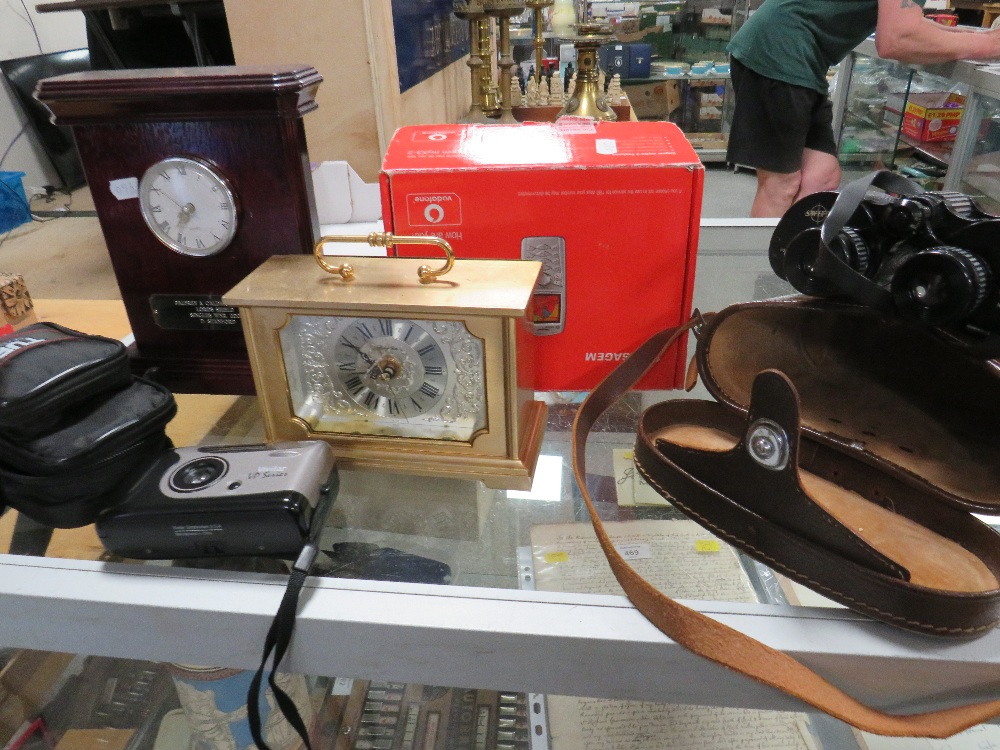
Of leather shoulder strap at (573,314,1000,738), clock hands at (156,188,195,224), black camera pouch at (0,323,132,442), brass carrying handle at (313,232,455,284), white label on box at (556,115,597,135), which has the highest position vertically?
white label on box at (556,115,597,135)

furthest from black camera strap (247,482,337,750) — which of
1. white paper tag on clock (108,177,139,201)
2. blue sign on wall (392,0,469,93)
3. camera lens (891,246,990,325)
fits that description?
blue sign on wall (392,0,469,93)

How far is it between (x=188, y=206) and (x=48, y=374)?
0.70 feet

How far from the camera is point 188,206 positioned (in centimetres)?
68

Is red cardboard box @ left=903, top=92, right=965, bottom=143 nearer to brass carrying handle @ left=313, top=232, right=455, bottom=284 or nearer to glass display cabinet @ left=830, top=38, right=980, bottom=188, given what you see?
glass display cabinet @ left=830, top=38, right=980, bottom=188

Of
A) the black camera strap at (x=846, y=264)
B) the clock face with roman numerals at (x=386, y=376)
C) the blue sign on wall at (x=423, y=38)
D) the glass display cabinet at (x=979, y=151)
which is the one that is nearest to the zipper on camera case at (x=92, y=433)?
the clock face with roman numerals at (x=386, y=376)

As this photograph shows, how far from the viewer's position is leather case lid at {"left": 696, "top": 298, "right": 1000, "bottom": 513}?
571 millimetres

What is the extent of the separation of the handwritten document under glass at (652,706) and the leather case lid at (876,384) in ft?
0.46

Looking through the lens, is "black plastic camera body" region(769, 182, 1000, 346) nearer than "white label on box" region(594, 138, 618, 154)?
Yes

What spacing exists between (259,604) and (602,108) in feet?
5.06

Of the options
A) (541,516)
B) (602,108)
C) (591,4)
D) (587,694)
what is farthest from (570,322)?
(591,4)

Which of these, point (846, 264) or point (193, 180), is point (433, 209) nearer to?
point (193, 180)

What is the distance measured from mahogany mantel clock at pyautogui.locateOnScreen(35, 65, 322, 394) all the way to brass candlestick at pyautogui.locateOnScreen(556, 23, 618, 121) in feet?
3.54

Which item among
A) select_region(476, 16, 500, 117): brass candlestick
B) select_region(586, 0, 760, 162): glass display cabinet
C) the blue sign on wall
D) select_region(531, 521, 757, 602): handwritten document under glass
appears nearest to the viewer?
select_region(531, 521, 757, 602): handwritten document under glass

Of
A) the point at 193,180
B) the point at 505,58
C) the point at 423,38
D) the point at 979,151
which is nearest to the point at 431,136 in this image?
the point at 193,180
